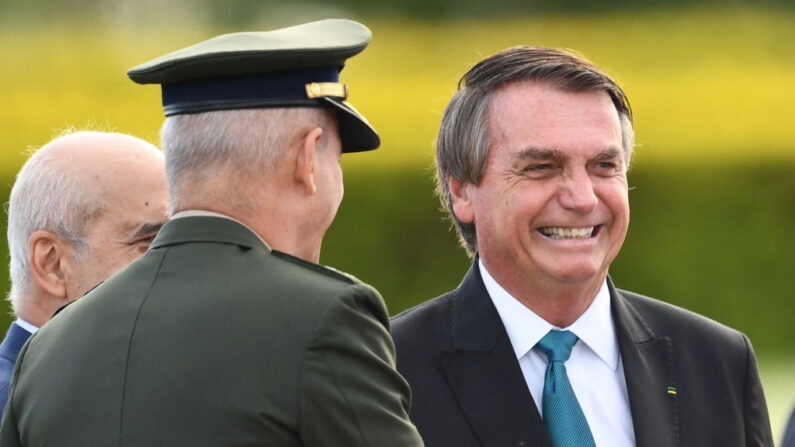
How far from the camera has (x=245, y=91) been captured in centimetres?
228

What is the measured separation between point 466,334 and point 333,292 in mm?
1181

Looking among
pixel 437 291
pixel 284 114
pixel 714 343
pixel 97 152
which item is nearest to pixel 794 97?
pixel 437 291

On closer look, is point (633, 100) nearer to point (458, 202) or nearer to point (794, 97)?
point (794, 97)

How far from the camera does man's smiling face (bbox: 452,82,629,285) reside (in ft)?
10.5

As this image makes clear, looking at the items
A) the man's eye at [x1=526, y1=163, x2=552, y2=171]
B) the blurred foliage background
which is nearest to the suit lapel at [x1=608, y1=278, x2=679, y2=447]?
the man's eye at [x1=526, y1=163, x2=552, y2=171]

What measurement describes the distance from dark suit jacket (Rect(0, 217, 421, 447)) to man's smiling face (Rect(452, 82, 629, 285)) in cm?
110

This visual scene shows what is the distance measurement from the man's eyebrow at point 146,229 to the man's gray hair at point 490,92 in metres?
0.80

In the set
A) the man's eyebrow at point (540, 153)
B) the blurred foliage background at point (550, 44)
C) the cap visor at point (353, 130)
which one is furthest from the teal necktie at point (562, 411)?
the blurred foliage background at point (550, 44)

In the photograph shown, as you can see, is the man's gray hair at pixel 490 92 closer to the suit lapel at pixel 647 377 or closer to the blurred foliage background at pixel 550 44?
the suit lapel at pixel 647 377

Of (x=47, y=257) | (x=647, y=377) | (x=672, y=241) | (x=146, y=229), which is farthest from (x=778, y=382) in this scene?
(x=47, y=257)

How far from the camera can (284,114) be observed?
7.43ft

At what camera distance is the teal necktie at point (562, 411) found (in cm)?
305

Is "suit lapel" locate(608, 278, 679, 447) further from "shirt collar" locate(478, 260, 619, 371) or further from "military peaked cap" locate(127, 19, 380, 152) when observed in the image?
"military peaked cap" locate(127, 19, 380, 152)

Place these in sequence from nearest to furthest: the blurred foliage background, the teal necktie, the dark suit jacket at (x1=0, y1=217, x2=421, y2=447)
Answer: the dark suit jacket at (x1=0, y1=217, x2=421, y2=447) → the teal necktie → the blurred foliage background
